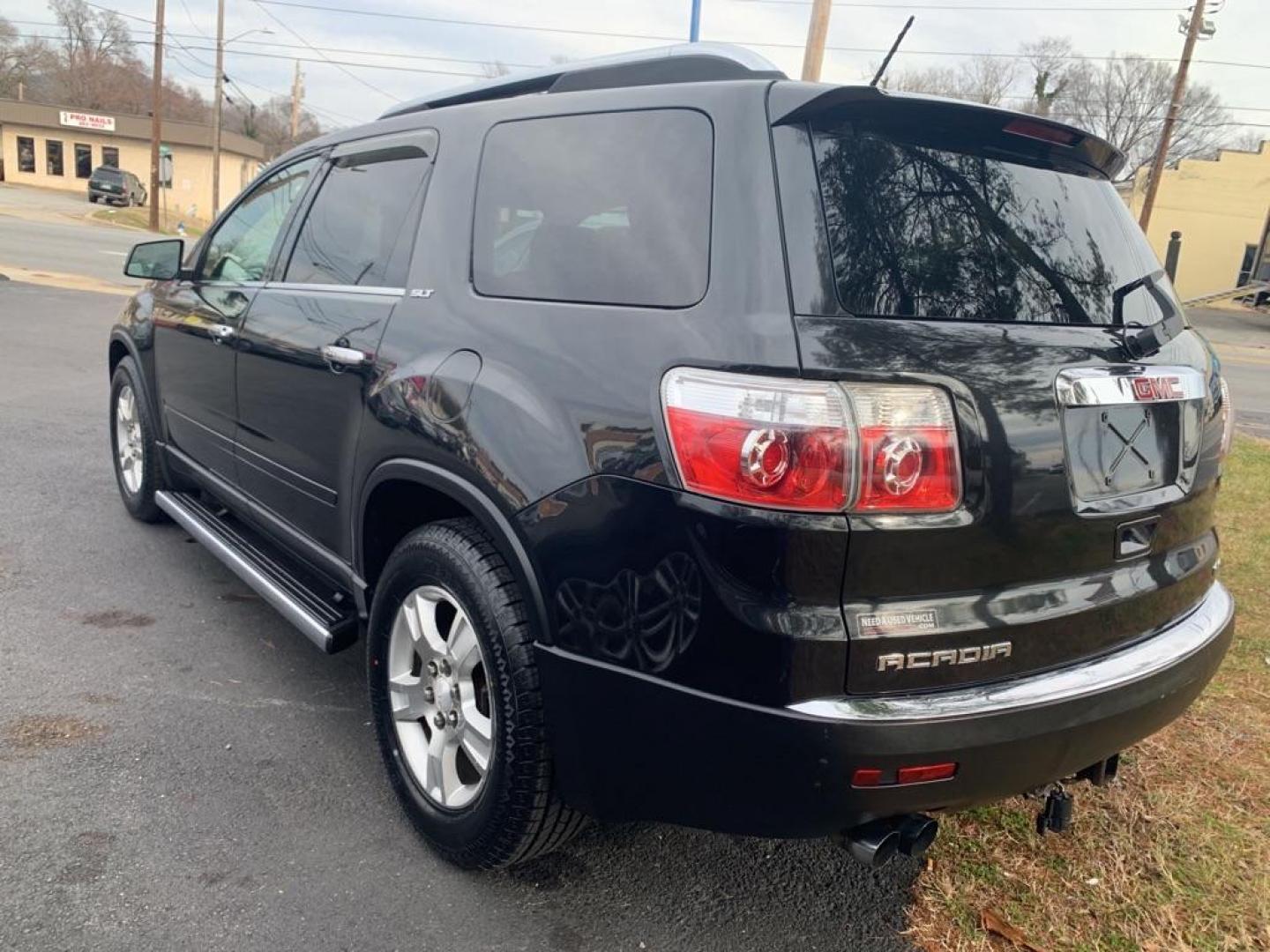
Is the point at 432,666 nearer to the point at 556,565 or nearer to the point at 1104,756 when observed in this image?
the point at 556,565

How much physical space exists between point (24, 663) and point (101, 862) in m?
1.33

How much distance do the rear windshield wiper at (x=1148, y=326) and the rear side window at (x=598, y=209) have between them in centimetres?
103

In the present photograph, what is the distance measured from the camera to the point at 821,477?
70.5 inches

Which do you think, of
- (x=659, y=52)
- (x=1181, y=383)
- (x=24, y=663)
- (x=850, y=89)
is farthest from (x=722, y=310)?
(x=24, y=663)

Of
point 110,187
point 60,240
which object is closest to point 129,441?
point 60,240

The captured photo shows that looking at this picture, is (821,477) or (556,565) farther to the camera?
(556,565)

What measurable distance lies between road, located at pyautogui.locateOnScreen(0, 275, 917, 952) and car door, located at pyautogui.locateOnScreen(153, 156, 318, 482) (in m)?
0.83

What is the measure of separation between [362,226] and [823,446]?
1975mm

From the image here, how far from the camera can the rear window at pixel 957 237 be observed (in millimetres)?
1973

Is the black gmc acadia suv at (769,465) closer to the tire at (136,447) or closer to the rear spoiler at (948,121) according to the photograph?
the rear spoiler at (948,121)

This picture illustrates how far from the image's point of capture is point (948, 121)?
2.14m

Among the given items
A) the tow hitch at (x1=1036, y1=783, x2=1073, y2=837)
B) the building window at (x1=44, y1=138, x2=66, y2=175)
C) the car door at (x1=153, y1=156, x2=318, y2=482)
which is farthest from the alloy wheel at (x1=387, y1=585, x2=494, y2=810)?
the building window at (x1=44, y1=138, x2=66, y2=175)

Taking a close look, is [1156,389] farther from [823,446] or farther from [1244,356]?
[1244,356]

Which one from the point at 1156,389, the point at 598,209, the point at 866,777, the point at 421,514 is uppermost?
the point at 598,209
